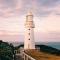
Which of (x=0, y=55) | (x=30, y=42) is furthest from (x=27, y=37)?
(x=0, y=55)

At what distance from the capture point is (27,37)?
255 ft

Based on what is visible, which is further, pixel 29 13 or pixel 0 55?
pixel 29 13

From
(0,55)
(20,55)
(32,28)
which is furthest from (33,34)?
(0,55)

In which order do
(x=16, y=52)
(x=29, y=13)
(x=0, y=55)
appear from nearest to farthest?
1. (x=0, y=55)
2. (x=29, y=13)
3. (x=16, y=52)

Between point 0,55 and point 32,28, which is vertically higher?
point 32,28

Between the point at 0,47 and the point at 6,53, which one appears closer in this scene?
the point at 6,53

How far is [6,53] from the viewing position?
232 ft

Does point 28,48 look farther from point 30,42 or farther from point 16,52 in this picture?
point 16,52

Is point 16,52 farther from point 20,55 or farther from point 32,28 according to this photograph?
point 32,28

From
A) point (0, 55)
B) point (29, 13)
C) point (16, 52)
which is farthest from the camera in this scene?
point (16, 52)

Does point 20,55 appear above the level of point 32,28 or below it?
below

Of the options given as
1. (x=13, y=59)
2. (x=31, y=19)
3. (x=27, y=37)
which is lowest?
(x=13, y=59)

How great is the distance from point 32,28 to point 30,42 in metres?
3.84

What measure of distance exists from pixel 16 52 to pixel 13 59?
493 inches
